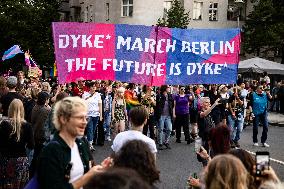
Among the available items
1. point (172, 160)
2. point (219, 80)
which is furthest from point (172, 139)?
point (219, 80)

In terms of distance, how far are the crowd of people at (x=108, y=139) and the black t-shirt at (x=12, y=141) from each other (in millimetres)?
12

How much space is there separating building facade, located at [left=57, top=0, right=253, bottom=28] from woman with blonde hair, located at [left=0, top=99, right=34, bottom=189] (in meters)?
35.0

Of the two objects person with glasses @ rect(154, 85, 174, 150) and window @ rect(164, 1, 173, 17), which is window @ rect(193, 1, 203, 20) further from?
person with glasses @ rect(154, 85, 174, 150)

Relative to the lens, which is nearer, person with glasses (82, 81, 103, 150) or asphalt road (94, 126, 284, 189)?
asphalt road (94, 126, 284, 189)

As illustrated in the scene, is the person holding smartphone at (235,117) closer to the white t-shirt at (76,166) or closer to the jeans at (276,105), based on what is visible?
the white t-shirt at (76,166)

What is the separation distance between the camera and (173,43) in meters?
9.73

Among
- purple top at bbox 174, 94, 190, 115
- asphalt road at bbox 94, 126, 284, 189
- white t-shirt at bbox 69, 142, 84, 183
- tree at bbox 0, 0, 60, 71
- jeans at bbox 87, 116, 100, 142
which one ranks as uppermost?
tree at bbox 0, 0, 60, 71

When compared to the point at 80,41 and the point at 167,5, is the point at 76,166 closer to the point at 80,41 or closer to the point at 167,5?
the point at 80,41

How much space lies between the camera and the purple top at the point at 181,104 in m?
14.9

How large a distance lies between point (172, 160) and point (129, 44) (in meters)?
3.36

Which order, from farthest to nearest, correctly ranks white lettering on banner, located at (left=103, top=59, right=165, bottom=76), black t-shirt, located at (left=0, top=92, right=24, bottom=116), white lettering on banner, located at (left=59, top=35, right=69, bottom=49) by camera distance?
1. white lettering on banner, located at (left=103, top=59, right=165, bottom=76)
2. white lettering on banner, located at (left=59, top=35, right=69, bottom=49)
3. black t-shirt, located at (left=0, top=92, right=24, bottom=116)

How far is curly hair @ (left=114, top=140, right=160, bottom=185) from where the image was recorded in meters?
3.62

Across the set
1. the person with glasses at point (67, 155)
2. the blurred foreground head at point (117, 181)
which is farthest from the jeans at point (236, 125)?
the blurred foreground head at point (117, 181)

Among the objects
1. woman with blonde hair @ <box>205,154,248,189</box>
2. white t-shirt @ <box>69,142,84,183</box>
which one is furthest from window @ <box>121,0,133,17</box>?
woman with blonde hair @ <box>205,154,248,189</box>
